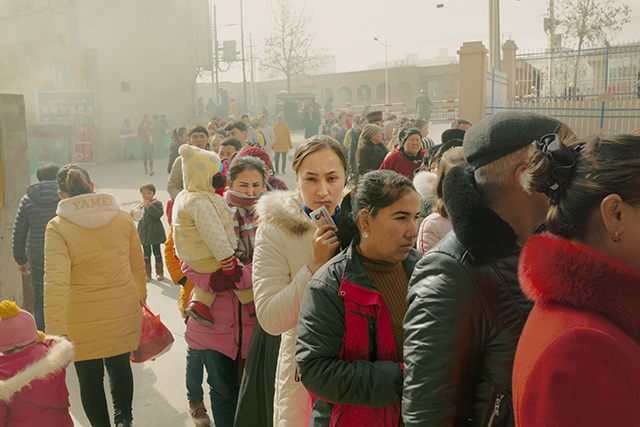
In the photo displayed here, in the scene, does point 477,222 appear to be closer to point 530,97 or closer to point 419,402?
point 419,402

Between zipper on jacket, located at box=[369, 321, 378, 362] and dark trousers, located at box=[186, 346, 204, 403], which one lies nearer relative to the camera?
zipper on jacket, located at box=[369, 321, 378, 362]

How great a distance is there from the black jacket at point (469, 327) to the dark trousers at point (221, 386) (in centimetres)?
213

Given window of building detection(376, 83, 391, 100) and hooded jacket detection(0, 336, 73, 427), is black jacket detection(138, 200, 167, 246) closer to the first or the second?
hooded jacket detection(0, 336, 73, 427)

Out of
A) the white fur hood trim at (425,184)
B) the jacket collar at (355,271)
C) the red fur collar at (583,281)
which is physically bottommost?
the jacket collar at (355,271)

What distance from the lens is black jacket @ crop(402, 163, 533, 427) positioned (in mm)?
1271

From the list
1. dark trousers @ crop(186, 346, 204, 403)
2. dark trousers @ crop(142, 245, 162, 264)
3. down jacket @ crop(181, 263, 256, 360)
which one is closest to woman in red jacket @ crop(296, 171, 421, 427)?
down jacket @ crop(181, 263, 256, 360)

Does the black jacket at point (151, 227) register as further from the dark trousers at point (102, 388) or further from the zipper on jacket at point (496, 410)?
the zipper on jacket at point (496, 410)

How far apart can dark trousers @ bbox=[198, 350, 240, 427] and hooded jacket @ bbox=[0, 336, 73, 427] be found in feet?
2.78

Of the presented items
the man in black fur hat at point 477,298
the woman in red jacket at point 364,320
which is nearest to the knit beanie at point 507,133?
the man in black fur hat at point 477,298

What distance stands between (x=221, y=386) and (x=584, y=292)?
274 centimetres

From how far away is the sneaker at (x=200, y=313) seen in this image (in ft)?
10.5

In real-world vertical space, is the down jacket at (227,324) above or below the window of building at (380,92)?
below

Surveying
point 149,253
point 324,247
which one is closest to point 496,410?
point 324,247

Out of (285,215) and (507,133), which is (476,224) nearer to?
(507,133)
